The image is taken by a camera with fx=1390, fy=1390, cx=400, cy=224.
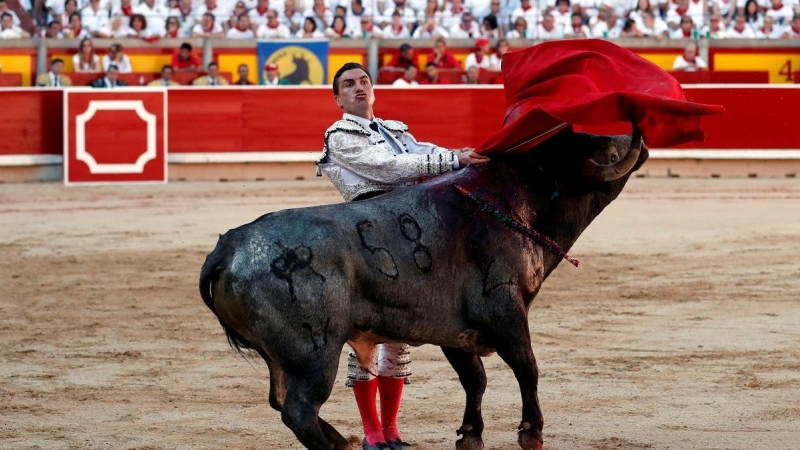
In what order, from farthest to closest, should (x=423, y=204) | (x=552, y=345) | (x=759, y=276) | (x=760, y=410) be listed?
(x=759, y=276)
(x=552, y=345)
(x=760, y=410)
(x=423, y=204)

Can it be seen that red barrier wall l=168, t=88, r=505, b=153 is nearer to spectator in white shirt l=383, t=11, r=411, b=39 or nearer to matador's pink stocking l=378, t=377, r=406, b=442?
spectator in white shirt l=383, t=11, r=411, b=39

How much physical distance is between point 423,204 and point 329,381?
0.62 meters

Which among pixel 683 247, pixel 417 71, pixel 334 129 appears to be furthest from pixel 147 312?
pixel 417 71

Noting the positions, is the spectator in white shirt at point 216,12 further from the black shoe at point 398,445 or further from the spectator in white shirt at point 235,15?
the black shoe at point 398,445

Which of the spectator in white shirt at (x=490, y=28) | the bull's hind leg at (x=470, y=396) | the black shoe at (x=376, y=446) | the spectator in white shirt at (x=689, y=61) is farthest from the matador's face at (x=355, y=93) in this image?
the spectator in white shirt at (x=689, y=61)

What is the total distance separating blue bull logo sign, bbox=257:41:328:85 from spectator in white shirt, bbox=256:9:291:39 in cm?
17

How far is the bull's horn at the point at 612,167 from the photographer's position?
4.14 metres

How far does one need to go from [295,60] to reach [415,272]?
10520 mm

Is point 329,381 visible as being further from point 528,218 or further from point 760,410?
point 760,410

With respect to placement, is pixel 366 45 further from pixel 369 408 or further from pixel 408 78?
pixel 369 408

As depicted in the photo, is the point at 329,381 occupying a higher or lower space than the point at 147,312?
higher

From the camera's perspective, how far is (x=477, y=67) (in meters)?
14.3

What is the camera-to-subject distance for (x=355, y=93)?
425cm

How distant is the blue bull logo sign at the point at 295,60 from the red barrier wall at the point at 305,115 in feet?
1.13
